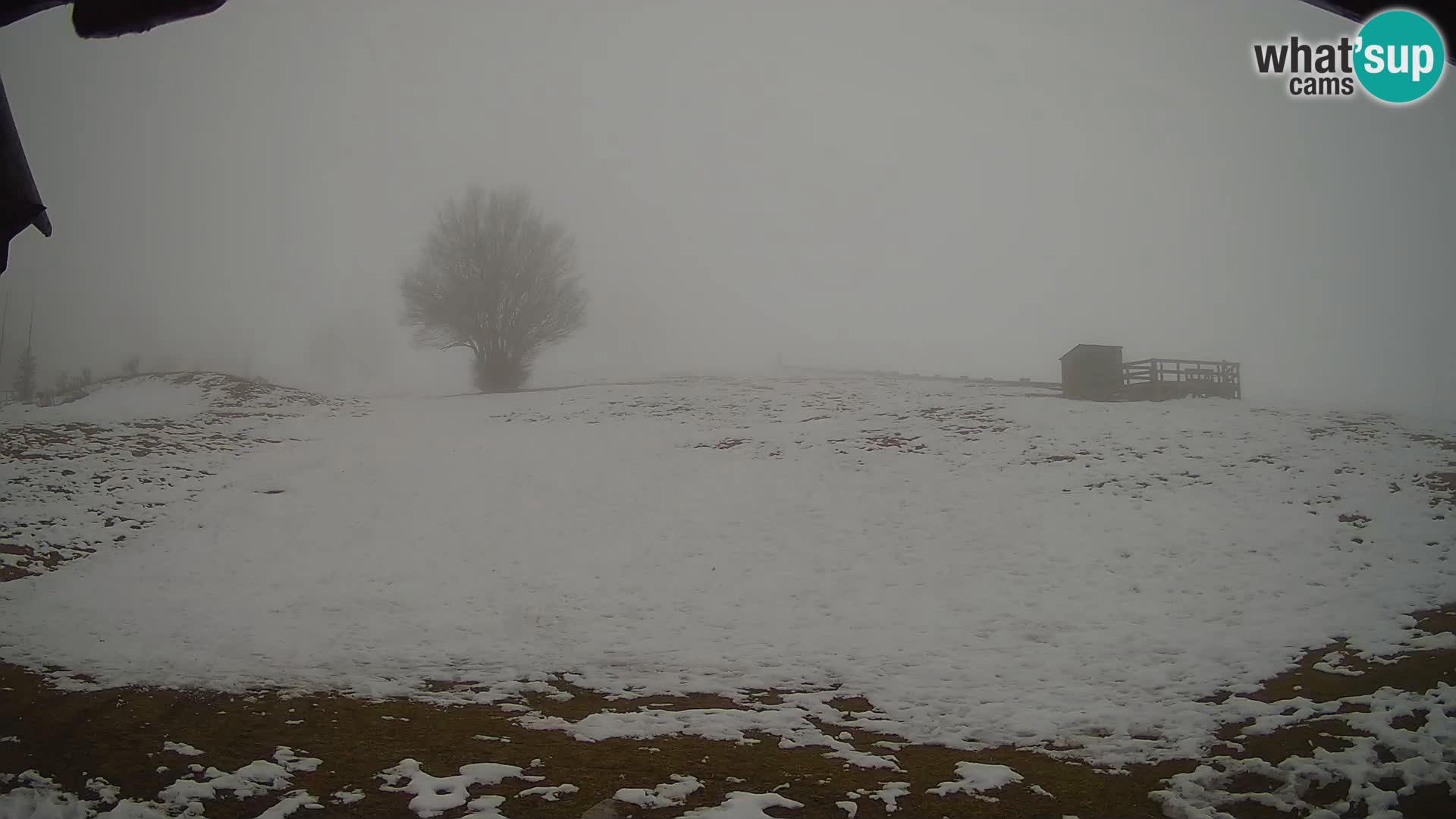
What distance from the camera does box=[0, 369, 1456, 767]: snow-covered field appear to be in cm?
951

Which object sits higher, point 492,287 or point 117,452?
point 492,287

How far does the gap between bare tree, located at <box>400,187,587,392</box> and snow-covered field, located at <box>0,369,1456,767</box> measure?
1594 centimetres

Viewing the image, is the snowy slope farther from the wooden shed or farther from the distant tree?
the wooden shed

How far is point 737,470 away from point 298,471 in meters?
12.9

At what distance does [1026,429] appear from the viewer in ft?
72.1

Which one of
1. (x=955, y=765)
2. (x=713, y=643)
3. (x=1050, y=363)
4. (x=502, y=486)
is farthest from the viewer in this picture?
(x=1050, y=363)

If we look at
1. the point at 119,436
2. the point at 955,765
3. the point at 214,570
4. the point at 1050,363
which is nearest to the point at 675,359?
the point at 1050,363

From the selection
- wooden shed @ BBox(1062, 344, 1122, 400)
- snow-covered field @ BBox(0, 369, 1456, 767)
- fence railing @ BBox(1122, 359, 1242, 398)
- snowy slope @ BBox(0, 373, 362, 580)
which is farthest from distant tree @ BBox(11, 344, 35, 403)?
fence railing @ BBox(1122, 359, 1242, 398)

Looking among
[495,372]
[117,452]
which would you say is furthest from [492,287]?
[117,452]

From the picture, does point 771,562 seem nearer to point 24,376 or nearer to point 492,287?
point 492,287

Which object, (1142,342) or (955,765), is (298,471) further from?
(1142,342)

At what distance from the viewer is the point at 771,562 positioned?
47.2 feet

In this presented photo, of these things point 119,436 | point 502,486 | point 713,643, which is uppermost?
point 119,436

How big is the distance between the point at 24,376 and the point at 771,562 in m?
58.6
